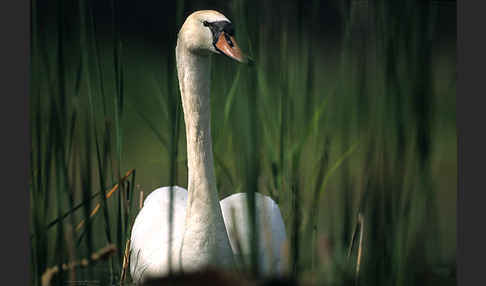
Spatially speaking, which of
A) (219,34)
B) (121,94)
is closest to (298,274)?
(121,94)

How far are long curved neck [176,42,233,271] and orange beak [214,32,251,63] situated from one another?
167mm

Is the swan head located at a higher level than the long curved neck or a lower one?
higher

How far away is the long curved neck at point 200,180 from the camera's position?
9.34 feet

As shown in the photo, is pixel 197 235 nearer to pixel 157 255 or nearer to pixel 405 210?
pixel 157 255

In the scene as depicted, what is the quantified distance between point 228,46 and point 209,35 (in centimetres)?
12

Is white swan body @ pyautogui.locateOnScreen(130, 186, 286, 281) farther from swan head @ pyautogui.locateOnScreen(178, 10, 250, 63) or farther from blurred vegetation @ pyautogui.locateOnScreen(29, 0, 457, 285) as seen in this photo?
swan head @ pyautogui.locateOnScreen(178, 10, 250, 63)

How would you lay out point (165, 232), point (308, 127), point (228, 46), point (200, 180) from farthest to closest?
A: 1. point (165, 232)
2. point (200, 180)
3. point (228, 46)
4. point (308, 127)

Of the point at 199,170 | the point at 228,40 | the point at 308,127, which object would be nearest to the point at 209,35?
the point at 228,40

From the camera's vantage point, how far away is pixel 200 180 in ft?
9.56

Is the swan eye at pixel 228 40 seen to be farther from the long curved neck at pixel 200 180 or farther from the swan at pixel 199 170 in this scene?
the long curved neck at pixel 200 180

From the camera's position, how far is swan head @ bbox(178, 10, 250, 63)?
2.79 m

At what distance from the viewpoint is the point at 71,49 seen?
8.38 feet

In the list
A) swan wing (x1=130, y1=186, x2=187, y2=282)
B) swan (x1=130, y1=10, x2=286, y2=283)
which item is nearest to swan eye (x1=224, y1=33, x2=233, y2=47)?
swan (x1=130, y1=10, x2=286, y2=283)

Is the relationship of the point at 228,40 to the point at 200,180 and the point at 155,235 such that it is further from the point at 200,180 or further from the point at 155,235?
the point at 155,235
